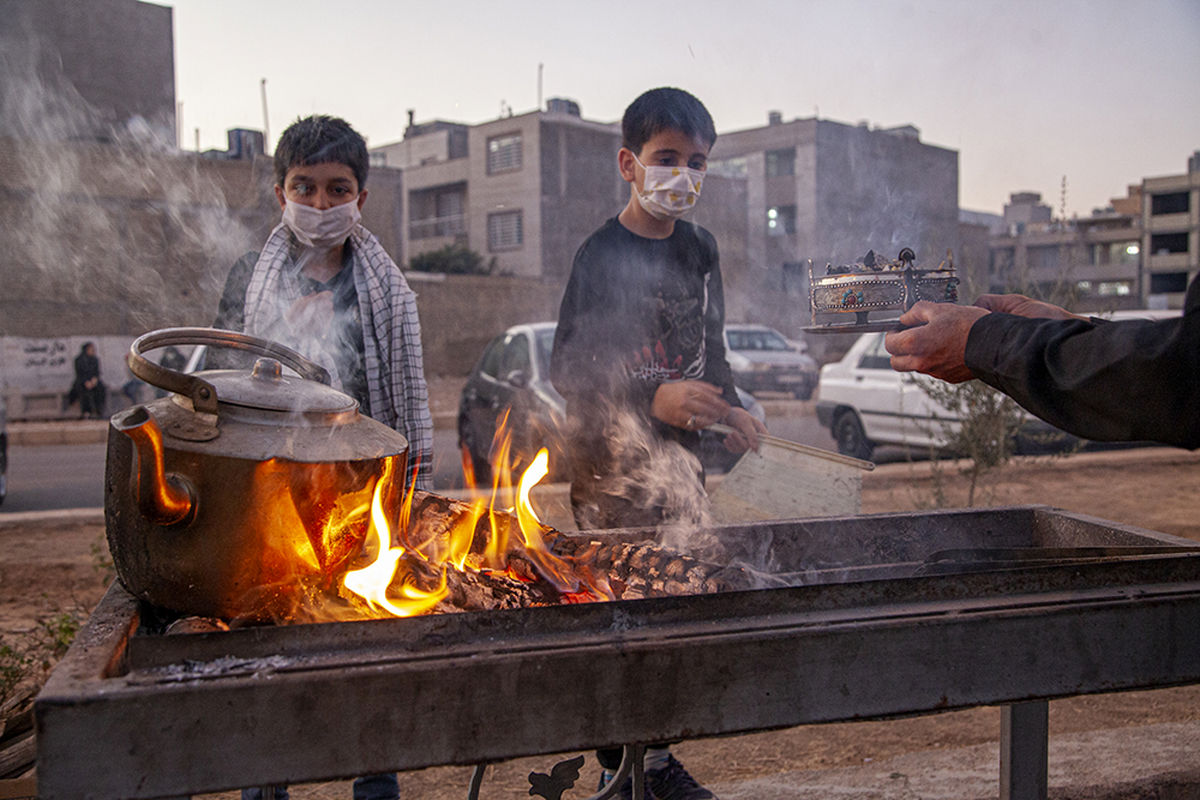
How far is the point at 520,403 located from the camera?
8.14 meters

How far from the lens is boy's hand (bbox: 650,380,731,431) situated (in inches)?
109

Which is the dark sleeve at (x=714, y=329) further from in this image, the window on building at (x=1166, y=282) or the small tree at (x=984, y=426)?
the window on building at (x=1166, y=282)

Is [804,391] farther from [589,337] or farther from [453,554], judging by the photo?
[453,554]

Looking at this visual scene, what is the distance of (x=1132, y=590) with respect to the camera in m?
1.85

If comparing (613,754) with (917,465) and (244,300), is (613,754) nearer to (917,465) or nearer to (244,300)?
(244,300)

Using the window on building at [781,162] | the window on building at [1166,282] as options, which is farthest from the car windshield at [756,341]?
the window on building at [1166,282]

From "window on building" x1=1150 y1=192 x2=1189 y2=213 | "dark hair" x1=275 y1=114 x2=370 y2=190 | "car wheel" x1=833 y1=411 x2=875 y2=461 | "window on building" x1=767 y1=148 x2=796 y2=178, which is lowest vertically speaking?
"car wheel" x1=833 y1=411 x2=875 y2=461

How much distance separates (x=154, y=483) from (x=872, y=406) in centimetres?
929

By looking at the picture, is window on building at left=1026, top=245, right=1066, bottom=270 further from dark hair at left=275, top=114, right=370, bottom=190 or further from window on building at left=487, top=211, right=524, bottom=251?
dark hair at left=275, top=114, right=370, bottom=190

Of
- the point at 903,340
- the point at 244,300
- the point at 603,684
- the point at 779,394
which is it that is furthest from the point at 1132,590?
the point at 779,394

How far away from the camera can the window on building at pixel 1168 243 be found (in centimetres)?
5804

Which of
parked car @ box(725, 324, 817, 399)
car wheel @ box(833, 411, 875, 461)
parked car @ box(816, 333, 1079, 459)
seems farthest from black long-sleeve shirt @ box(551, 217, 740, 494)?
parked car @ box(725, 324, 817, 399)

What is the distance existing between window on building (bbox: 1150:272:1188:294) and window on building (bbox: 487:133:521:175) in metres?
45.9

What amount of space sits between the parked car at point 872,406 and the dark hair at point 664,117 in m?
6.66
